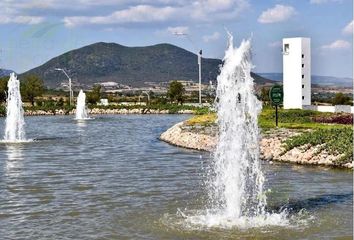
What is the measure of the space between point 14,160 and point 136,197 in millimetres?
12031

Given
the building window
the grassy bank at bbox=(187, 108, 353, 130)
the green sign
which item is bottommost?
the grassy bank at bbox=(187, 108, 353, 130)

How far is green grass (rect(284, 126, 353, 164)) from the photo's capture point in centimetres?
2508

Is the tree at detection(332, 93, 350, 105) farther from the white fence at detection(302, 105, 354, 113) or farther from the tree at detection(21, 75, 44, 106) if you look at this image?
the tree at detection(21, 75, 44, 106)

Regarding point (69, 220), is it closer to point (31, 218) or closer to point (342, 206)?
point (31, 218)

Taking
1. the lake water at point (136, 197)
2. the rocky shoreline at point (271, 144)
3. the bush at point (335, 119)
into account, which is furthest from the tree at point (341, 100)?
the lake water at point (136, 197)

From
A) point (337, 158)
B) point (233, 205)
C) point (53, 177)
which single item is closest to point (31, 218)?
point (233, 205)

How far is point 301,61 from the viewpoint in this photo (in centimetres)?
5147

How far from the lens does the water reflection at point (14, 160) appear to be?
25306 millimetres

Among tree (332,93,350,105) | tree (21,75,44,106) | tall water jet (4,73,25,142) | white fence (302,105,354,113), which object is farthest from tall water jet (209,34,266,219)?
tree (21,75,44,106)

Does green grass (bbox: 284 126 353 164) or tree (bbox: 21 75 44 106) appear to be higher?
tree (bbox: 21 75 44 106)

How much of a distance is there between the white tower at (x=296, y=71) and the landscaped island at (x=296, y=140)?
975 centimetres

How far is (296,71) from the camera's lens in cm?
5159

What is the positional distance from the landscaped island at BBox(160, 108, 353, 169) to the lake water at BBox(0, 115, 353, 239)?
1127mm

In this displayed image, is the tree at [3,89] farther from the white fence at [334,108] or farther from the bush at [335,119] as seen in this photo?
the bush at [335,119]
